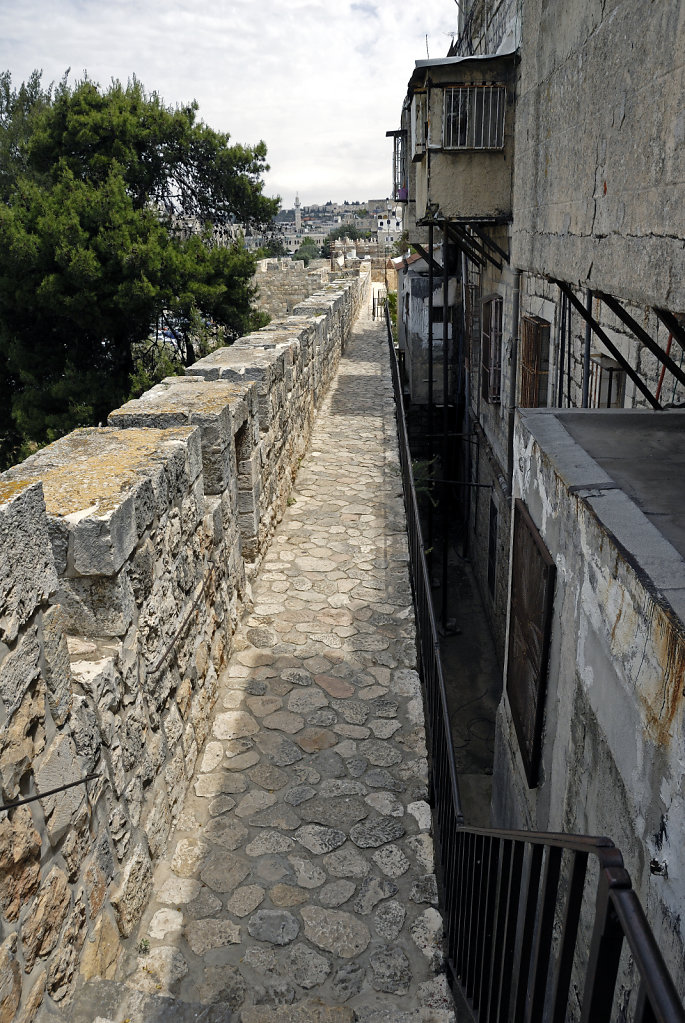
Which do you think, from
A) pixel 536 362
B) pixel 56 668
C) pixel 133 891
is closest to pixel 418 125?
pixel 536 362

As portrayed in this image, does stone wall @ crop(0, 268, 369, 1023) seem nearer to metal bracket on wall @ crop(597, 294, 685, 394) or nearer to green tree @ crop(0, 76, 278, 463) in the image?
metal bracket on wall @ crop(597, 294, 685, 394)

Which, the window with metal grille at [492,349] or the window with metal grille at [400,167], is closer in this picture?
the window with metal grille at [492,349]

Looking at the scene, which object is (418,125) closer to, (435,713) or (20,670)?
(435,713)

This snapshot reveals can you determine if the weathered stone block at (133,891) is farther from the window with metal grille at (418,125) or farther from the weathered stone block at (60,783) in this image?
the window with metal grille at (418,125)

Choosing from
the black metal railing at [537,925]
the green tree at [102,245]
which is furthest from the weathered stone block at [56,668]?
the green tree at [102,245]

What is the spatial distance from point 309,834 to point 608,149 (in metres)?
3.23

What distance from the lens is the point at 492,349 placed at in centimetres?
1093

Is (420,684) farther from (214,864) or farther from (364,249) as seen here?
(364,249)

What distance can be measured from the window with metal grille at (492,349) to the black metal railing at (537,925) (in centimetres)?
733

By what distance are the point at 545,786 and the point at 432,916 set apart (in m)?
0.75

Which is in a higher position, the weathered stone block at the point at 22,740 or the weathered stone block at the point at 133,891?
the weathered stone block at the point at 22,740

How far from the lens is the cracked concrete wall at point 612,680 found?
1.88 m

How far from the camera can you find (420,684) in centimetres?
494

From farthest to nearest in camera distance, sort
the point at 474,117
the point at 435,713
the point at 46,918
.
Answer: the point at 474,117 < the point at 435,713 < the point at 46,918
